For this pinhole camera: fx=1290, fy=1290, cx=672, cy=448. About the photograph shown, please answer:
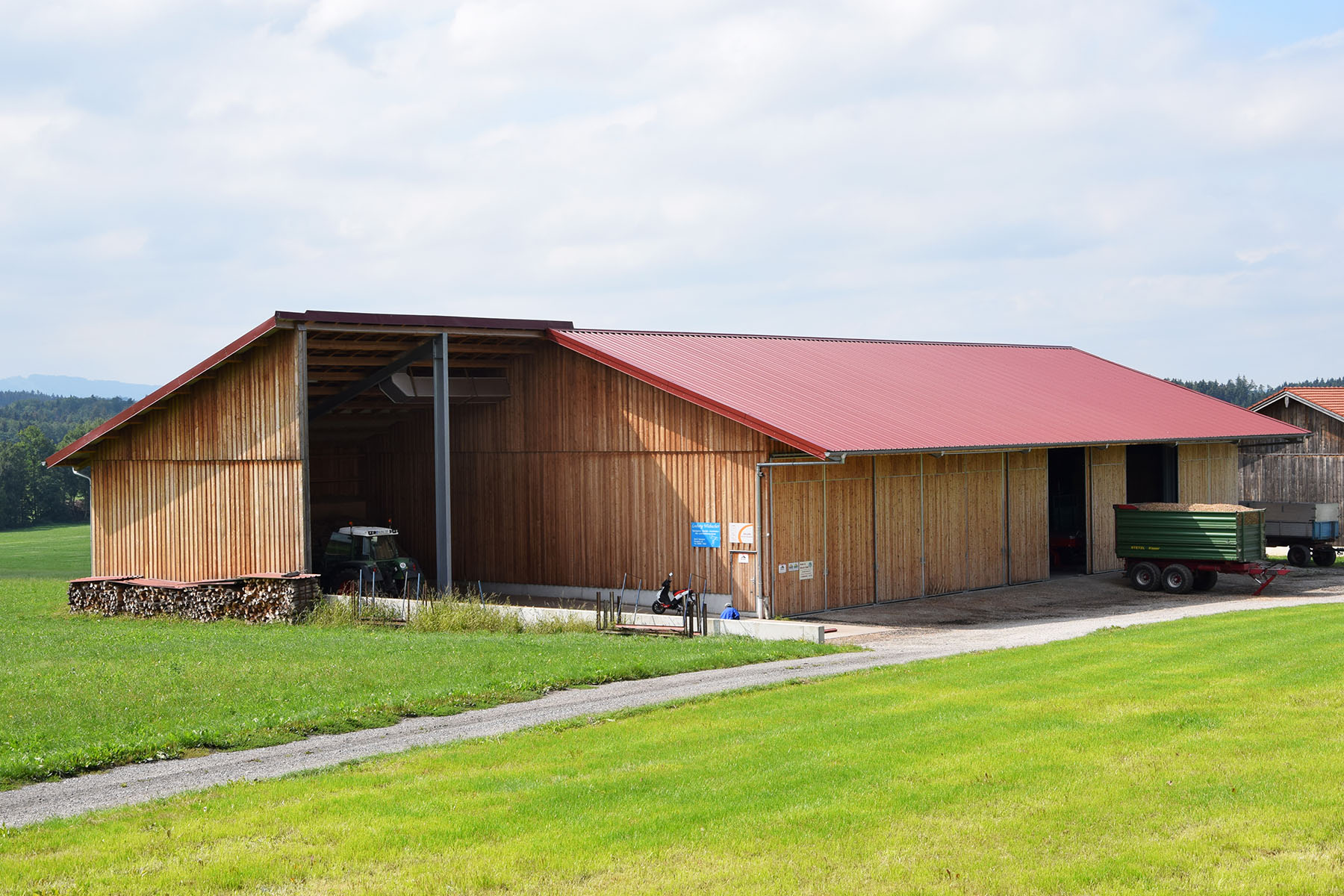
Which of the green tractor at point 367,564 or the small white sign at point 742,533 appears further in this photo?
the green tractor at point 367,564

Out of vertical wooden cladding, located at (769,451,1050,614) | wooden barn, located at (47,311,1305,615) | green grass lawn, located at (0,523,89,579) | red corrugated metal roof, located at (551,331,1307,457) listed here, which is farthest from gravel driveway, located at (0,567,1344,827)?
green grass lawn, located at (0,523,89,579)

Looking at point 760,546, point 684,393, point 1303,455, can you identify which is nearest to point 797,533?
point 760,546

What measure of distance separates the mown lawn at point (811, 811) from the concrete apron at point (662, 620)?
8.03m

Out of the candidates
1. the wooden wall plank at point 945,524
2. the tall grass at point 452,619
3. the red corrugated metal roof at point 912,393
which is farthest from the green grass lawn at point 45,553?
the wooden wall plank at point 945,524

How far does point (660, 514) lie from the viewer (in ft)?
92.3

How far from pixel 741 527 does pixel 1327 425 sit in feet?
101

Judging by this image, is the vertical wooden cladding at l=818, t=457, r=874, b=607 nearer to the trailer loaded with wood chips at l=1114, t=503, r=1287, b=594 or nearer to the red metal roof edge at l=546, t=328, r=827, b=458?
the red metal roof edge at l=546, t=328, r=827, b=458

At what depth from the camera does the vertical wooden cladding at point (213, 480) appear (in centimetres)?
2838

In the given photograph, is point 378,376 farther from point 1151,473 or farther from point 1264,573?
point 1151,473

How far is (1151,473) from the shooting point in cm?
3941

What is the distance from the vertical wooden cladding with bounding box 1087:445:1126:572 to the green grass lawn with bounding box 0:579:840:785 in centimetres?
1572

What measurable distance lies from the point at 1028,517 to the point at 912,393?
169 inches

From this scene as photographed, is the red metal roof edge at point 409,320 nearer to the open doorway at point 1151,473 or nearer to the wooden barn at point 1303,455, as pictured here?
the open doorway at point 1151,473

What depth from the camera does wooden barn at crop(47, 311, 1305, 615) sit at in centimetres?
2683
